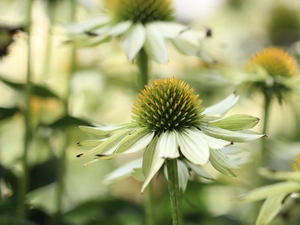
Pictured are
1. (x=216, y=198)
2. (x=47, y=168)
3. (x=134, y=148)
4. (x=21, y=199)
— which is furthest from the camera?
(x=216, y=198)

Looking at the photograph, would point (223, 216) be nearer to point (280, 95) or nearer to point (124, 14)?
point (280, 95)

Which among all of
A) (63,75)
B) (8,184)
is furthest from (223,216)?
(63,75)

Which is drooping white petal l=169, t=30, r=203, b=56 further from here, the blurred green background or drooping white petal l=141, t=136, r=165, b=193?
drooping white petal l=141, t=136, r=165, b=193

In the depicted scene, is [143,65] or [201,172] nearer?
[201,172]

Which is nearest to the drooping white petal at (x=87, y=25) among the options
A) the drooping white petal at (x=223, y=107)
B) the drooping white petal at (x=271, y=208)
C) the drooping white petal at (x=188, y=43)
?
the drooping white petal at (x=188, y=43)

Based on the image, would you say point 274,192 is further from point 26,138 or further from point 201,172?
point 26,138

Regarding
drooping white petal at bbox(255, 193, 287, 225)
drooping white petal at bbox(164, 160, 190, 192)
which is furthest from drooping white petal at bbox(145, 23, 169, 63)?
drooping white petal at bbox(255, 193, 287, 225)

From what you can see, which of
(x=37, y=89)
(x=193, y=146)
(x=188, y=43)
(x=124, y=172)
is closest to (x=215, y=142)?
(x=193, y=146)
